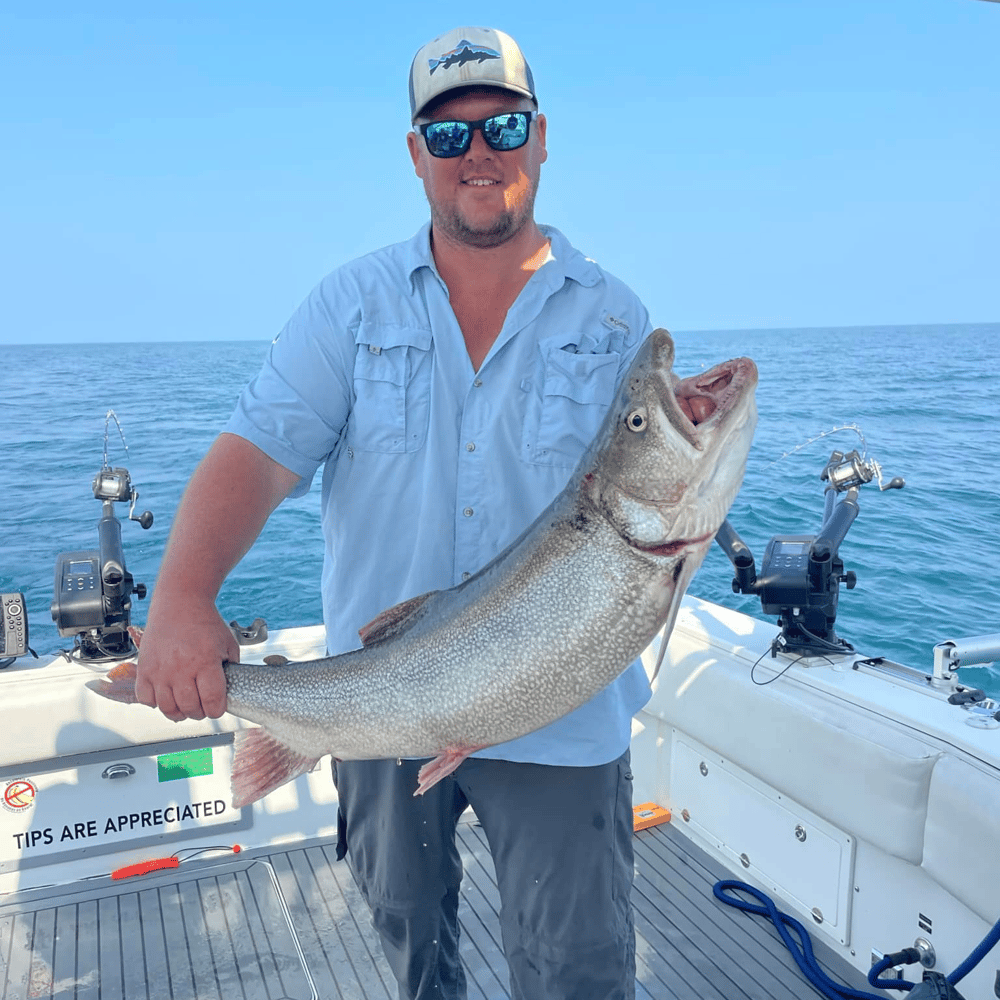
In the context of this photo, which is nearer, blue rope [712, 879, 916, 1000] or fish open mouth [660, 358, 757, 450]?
fish open mouth [660, 358, 757, 450]

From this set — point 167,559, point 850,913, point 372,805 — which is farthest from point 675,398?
point 850,913

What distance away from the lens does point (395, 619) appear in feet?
7.40

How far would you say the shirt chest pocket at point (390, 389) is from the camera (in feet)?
8.22

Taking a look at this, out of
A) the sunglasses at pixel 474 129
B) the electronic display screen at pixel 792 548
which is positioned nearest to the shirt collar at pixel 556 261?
the sunglasses at pixel 474 129

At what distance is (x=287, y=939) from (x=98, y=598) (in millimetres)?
Result: 1728

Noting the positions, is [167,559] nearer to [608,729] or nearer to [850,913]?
[608,729]

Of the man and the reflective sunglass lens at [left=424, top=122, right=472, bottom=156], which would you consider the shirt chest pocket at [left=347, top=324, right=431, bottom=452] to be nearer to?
the man

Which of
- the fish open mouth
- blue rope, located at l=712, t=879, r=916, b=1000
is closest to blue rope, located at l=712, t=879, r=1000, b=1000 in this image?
blue rope, located at l=712, t=879, r=916, b=1000

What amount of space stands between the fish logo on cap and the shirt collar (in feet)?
1.49

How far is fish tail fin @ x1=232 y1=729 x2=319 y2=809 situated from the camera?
95.0 inches

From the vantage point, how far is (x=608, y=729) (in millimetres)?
2457

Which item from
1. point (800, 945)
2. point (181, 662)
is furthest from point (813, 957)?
point (181, 662)

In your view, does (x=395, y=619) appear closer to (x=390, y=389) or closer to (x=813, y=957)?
(x=390, y=389)

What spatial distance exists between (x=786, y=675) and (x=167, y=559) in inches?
106
